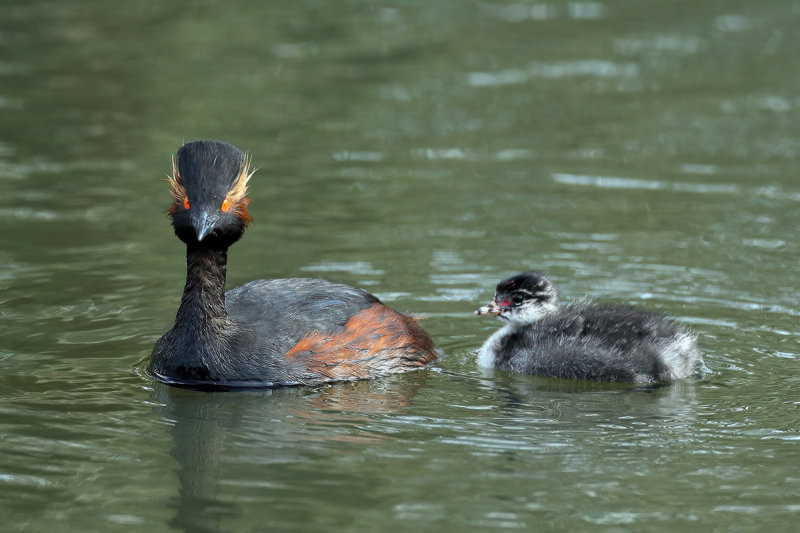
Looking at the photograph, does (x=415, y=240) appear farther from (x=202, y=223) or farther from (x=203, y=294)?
(x=202, y=223)

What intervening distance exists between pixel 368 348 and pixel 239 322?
0.93 metres

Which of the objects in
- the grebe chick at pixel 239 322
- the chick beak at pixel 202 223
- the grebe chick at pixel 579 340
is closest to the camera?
the chick beak at pixel 202 223

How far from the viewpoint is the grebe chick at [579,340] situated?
906 centimetres

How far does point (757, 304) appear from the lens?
10.4 meters

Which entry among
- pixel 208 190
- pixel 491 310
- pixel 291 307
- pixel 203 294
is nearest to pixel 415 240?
pixel 491 310

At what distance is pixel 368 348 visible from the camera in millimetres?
9398

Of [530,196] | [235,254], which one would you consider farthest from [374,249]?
[530,196]

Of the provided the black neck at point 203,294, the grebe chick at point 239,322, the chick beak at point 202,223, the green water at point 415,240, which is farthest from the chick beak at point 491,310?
the chick beak at point 202,223

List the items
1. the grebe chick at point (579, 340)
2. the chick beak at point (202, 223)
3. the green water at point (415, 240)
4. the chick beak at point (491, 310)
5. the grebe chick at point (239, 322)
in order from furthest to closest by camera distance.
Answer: the chick beak at point (491, 310) < the grebe chick at point (579, 340) < the grebe chick at point (239, 322) < the chick beak at point (202, 223) < the green water at point (415, 240)

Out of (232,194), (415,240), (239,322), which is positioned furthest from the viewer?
(415,240)

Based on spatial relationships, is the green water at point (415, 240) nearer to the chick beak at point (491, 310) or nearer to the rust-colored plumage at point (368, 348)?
the rust-colored plumage at point (368, 348)

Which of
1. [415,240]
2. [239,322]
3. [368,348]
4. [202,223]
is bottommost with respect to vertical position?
[368,348]

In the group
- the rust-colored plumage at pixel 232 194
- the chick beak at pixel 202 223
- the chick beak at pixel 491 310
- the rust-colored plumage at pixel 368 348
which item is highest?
the rust-colored plumage at pixel 232 194

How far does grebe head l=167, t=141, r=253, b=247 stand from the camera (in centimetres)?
873
